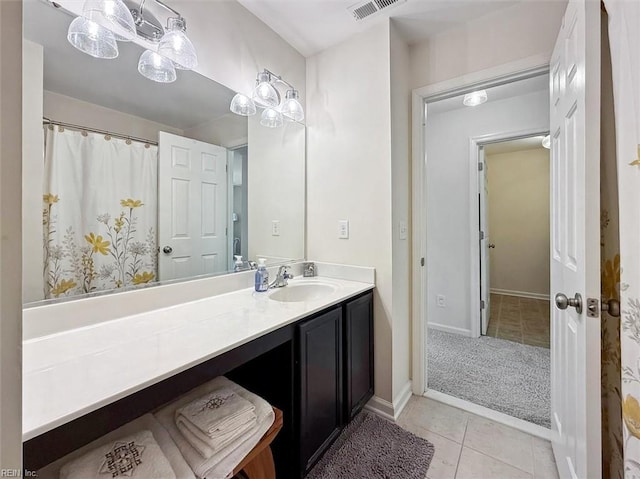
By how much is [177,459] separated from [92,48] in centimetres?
147

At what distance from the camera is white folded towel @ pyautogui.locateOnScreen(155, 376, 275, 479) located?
2.66 feet

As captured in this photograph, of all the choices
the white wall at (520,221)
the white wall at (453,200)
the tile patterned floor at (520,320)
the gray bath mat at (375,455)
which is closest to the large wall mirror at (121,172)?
the gray bath mat at (375,455)

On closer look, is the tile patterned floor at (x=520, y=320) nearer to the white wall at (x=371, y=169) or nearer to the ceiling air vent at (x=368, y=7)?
the white wall at (x=371, y=169)

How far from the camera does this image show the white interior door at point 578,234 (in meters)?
0.85

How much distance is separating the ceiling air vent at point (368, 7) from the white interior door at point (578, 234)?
89cm

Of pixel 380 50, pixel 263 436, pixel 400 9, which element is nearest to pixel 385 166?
pixel 380 50

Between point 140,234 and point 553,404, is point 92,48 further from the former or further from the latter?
point 553,404

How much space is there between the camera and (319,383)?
1284 millimetres

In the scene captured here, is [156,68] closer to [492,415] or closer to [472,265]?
[492,415]

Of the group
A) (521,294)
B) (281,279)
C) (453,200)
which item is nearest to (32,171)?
(281,279)

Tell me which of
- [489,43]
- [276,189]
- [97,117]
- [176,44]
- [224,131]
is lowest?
[276,189]

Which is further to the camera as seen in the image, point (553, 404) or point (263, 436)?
point (553, 404)

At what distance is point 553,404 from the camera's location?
4.58 ft

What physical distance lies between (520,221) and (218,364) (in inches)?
196
